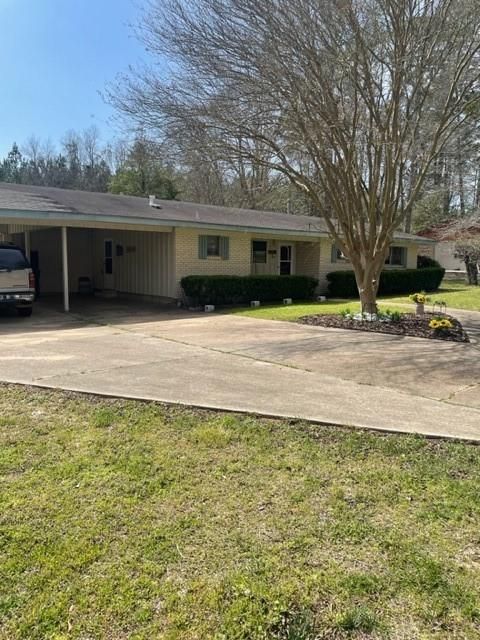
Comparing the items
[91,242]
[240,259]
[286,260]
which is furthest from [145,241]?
[286,260]

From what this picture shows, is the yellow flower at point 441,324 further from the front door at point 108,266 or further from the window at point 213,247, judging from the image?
the front door at point 108,266

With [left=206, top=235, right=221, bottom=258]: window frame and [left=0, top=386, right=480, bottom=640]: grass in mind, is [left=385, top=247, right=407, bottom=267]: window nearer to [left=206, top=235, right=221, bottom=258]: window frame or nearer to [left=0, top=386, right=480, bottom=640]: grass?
[left=206, top=235, right=221, bottom=258]: window frame

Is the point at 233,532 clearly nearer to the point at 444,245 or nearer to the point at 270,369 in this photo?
the point at 270,369

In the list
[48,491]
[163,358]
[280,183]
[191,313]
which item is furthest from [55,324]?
[48,491]

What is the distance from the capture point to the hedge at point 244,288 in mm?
14430

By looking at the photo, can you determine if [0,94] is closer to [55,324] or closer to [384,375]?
[55,324]

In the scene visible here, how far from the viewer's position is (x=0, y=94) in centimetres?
1795

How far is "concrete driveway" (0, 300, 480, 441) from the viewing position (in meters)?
4.73

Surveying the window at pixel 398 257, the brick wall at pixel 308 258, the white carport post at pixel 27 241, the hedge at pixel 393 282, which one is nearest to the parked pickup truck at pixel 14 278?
the white carport post at pixel 27 241

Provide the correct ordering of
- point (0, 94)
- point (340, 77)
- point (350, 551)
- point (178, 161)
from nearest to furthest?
point (350, 551), point (340, 77), point (178, 161), point (0, 94)

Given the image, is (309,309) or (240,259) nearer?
(309,309)

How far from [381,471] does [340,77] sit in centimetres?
843

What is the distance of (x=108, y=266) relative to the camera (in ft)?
59.9

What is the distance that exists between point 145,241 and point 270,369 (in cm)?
1057
